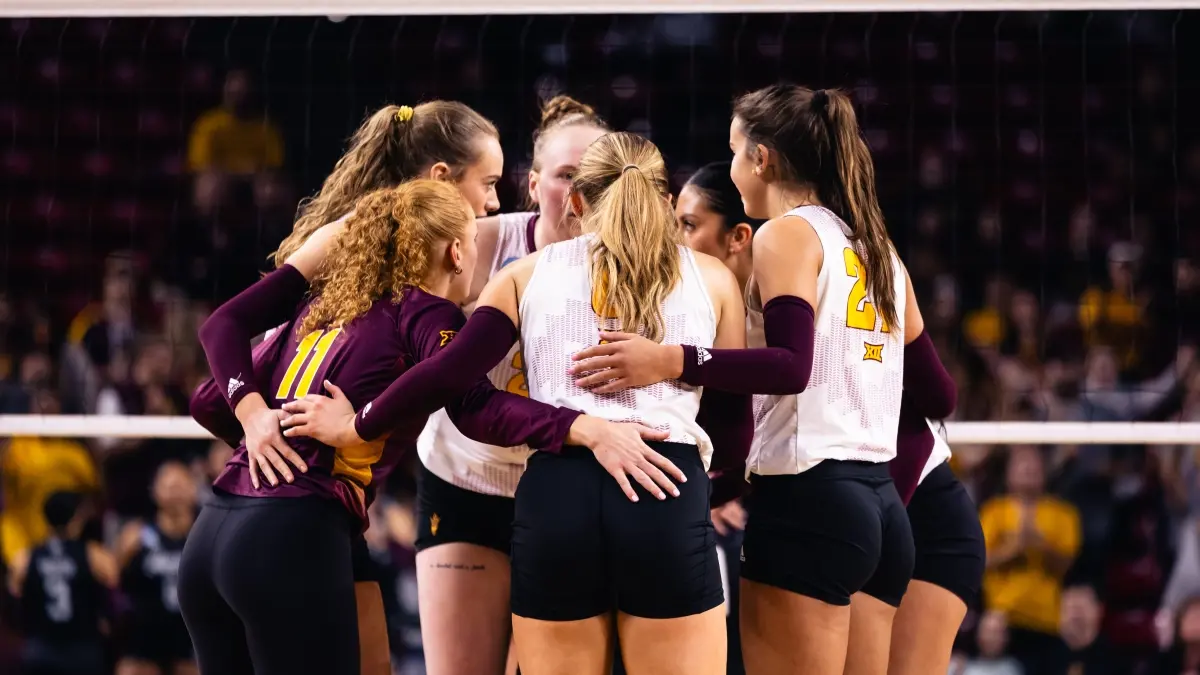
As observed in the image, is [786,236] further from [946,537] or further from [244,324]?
[244,324]

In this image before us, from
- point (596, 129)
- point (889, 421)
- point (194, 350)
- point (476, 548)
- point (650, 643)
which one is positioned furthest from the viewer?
point (194, 350)

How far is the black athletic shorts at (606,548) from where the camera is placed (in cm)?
250

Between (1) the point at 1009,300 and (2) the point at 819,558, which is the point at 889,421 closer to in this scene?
(2) the point at 819,558

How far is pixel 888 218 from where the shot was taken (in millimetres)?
6602

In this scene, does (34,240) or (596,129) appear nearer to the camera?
(596,129)

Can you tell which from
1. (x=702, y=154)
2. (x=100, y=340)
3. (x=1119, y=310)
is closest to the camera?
(x=100, y=340)

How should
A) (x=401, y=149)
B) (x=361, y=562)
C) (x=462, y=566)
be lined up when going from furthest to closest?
(x=401, y=149), (x=462, y=566), (x=361, y=562)

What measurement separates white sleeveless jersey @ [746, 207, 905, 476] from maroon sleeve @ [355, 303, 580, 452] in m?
0.52

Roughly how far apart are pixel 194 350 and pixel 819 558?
434cm

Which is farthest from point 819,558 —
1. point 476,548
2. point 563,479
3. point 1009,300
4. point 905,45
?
point 905,45

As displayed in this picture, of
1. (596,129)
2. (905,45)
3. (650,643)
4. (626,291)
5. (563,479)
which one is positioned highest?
(905,45)

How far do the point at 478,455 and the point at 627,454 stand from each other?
0.79 meters

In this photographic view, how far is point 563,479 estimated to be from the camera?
8.43 feet

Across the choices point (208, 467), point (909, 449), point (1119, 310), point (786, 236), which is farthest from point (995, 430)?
point (208, 467)
